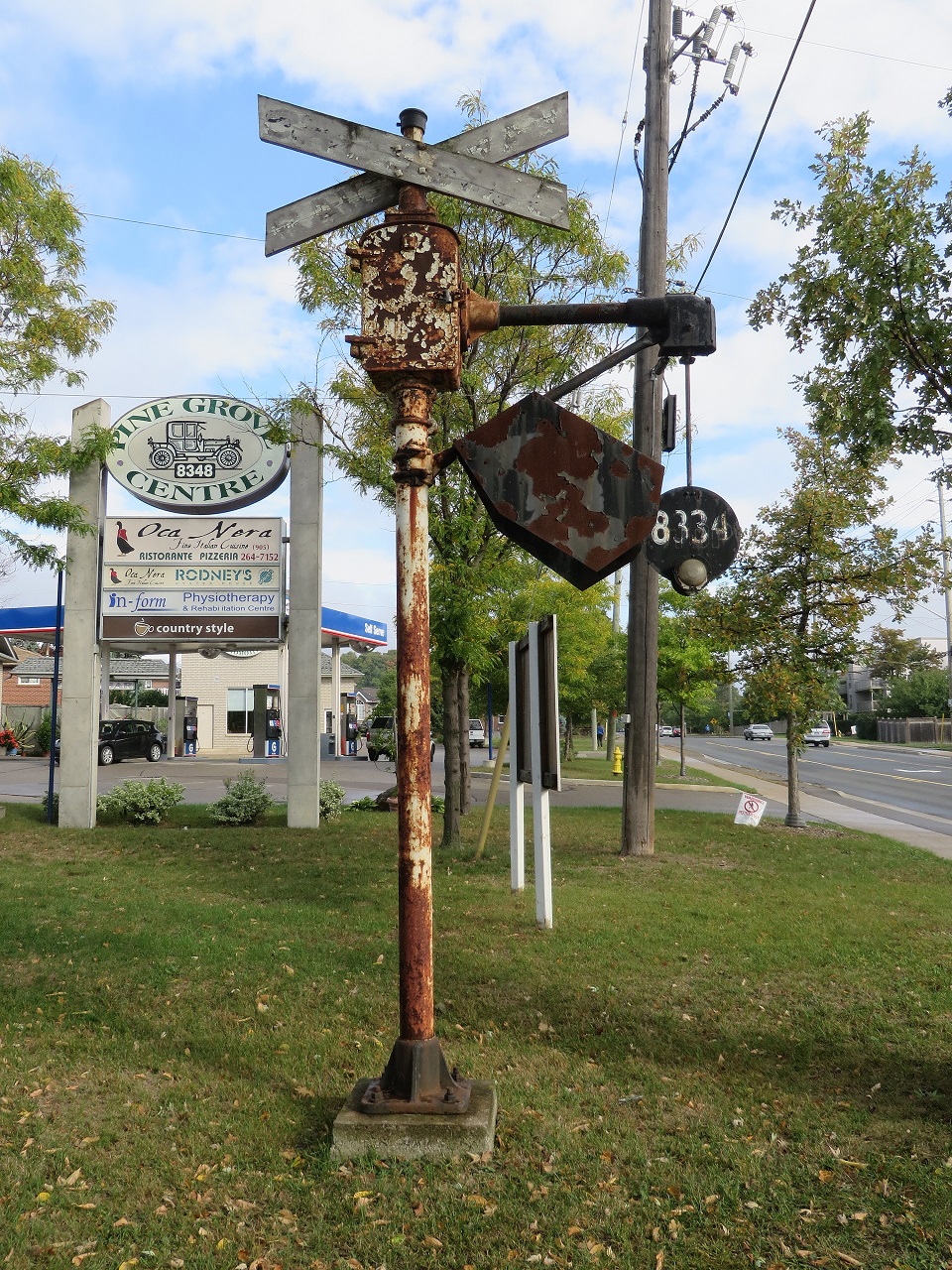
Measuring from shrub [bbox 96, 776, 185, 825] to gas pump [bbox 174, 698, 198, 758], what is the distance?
2331cm

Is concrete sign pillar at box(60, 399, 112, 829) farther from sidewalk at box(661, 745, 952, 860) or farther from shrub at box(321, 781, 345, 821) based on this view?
sidewalk at box(661, 745, 952, 860)

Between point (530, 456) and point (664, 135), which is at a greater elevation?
point (664, 135)

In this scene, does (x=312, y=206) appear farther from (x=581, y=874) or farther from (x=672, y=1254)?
(x=581, y=874)

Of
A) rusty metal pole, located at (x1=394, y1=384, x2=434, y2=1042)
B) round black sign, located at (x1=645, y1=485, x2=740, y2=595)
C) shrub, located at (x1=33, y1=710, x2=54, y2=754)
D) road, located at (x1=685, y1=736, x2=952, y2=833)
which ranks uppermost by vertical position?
round black sign, located at (x1=645, y1=485, x2=740, y2=595)

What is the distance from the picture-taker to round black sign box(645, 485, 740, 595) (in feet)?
18.7

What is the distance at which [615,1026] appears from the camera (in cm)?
512

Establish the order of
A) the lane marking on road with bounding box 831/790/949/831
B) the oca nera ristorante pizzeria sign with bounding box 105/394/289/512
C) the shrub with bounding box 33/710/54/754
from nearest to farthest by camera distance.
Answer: the oca nera ristorante pizzeria sign with bounding box 105/394/289/512 < the lane marking on road with bounding box 831/790/949/831 < the shrub with bounding box 33/710/54/754

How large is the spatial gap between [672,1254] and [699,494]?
3967 mm

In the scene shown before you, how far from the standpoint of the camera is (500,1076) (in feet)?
14.5

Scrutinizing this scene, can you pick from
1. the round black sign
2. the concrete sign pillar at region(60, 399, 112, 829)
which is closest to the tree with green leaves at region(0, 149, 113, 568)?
the concrete sign pillar at region(60, 399, 112, 829)

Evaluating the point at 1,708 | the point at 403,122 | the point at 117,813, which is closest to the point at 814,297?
the point at 403,122

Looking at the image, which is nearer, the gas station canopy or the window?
the gas station canopy

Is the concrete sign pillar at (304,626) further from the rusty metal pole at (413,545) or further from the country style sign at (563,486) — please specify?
the country style sign at (563,486)

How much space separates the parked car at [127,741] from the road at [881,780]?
18163 mm
